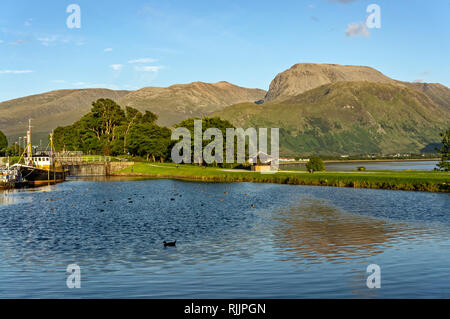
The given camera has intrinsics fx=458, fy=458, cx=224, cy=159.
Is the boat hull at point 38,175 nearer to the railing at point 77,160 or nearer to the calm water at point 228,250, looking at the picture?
the railing at point 77,160

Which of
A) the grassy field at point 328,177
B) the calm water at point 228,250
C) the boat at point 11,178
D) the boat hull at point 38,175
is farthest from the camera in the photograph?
the boat hull at point 38,175

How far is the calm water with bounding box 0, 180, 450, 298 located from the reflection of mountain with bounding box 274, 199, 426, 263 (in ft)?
0.35

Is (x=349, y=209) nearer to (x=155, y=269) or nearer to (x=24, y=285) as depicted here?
(x=155, y=269)

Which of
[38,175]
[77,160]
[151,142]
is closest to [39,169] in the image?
[38,175]

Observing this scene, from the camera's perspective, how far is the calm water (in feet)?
79.5

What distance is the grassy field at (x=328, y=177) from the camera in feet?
302

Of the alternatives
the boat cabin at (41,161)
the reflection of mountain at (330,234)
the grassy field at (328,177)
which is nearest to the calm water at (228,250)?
the reflection of mountain at (330,234)

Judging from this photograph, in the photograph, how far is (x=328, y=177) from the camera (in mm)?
109000

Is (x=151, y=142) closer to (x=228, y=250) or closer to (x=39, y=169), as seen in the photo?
(x=39, y=169)

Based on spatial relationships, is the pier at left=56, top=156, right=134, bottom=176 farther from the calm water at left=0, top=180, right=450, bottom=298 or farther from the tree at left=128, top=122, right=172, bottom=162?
the calm water at left=0, top=180, right=450, bottom=298

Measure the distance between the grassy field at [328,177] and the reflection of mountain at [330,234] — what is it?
37.5 meters

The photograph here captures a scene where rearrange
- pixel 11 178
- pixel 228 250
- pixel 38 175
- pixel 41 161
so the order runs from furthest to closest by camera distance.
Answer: pixel 41 161, pixel 38 175, pixel 11 178, pixel 228 250

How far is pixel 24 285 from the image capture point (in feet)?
81.9

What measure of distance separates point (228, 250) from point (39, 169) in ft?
358
